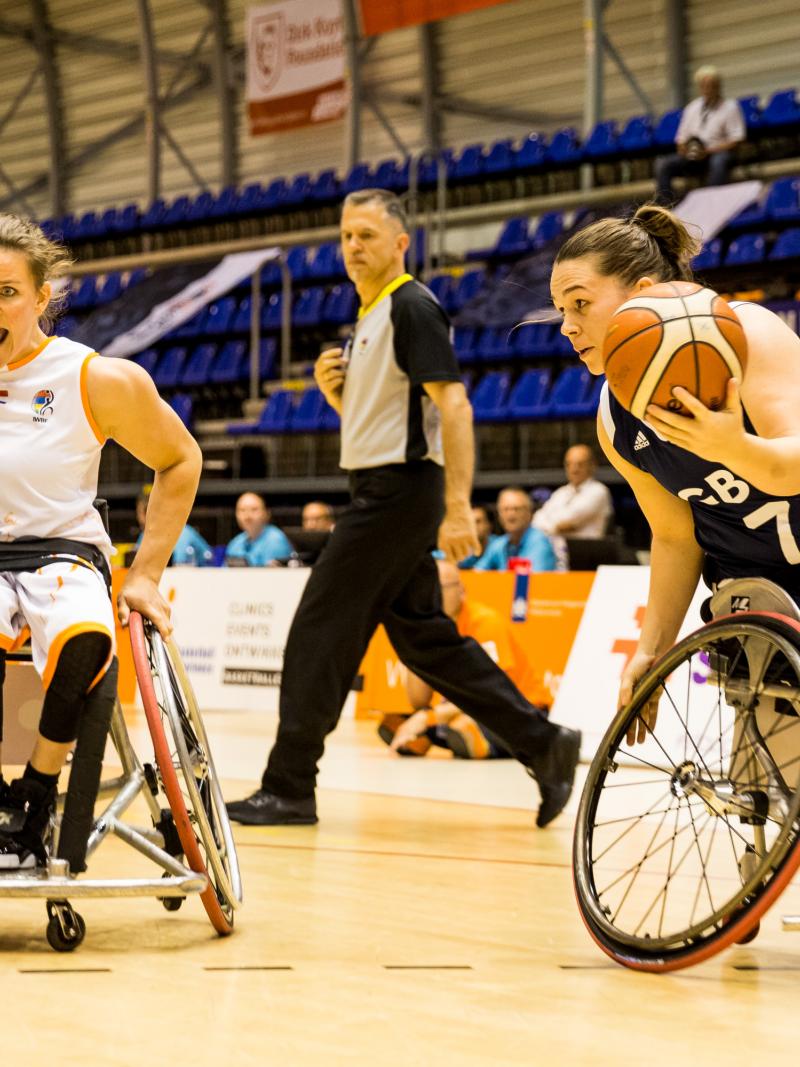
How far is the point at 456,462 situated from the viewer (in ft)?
13.5

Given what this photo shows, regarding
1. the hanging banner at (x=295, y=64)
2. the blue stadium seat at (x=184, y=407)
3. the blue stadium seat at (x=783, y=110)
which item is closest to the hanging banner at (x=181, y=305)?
the blue stadium seat at (x=184, y=407)

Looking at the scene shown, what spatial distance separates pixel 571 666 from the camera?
6.00 meters

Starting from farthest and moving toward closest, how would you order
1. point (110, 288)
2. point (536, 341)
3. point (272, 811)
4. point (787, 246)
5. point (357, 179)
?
point (110, 288)
point (357, 179)
point (536, 341)
point (787, 246)
point (272, 811)

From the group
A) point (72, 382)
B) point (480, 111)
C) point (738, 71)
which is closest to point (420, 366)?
point (72, 382)

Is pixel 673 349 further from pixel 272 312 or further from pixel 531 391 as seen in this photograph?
pixel 272 312

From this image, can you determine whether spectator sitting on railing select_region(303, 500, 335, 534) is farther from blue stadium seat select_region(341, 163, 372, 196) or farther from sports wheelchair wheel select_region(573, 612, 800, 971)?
sports wheelchair wheel select_region(573, 612, 800, 971)

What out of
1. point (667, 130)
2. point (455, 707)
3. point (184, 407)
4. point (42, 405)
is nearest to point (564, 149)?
point (667, 130)


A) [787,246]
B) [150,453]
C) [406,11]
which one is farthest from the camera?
[406,11]

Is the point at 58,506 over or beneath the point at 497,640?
over

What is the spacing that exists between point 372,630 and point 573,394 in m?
7.52

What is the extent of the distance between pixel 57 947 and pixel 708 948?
109 centimetres

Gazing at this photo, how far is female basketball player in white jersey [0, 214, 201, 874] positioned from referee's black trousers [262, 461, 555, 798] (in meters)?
1.38

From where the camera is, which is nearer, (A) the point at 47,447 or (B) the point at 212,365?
(A) the point at 47,447

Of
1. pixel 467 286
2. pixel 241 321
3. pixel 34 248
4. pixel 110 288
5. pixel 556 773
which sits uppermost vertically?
pixel 110 288
